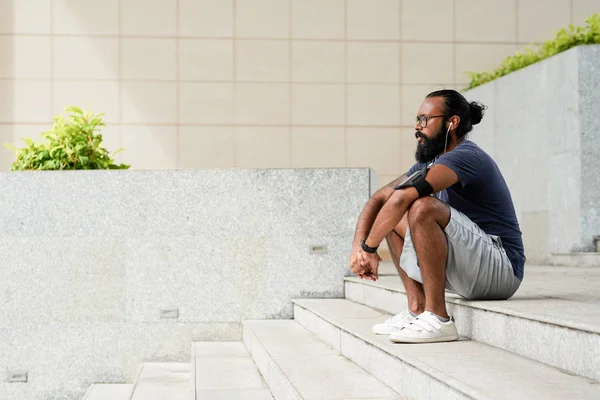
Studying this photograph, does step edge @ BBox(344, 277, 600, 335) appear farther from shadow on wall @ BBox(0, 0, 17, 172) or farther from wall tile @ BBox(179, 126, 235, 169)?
shadow on wall @ BBox(0, 0, 17, 172)

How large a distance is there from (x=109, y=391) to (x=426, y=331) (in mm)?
3242

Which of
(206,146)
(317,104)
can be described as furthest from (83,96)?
(317,104)

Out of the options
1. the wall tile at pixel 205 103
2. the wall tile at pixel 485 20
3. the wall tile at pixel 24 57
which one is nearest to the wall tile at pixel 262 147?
the wall tile at pixel 205 103

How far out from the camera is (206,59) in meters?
10.4

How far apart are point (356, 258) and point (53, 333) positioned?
11.2 feet

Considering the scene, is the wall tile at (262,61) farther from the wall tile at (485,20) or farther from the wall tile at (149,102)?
the wall tile at (485,20)

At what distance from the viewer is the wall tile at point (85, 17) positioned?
10.3 metres

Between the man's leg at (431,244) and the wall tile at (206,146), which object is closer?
the man's leg at (431,244)

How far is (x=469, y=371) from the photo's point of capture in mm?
2791

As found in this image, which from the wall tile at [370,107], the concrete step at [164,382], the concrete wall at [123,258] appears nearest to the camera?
the concrete step at [164,382]

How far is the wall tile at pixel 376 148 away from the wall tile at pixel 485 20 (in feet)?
5.21

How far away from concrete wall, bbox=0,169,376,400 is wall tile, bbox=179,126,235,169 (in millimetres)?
→ 4009

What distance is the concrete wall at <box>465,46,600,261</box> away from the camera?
23.0ft

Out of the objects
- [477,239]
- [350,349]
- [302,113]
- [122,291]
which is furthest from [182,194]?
[302,113]
